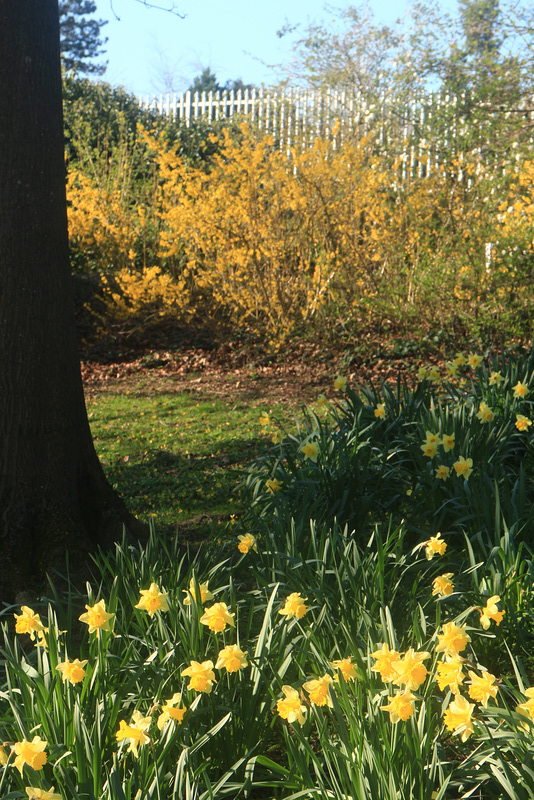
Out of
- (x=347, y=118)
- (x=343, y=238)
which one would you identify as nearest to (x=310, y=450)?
(x=343, y=238)

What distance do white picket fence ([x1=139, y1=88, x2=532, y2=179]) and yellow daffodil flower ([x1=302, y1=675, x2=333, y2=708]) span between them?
7.36 meters

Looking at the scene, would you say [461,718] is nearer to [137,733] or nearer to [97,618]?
[137,733]

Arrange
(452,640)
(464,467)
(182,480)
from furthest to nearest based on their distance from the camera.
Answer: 1. (182,480)
2. (464,467)
3. (452,640)

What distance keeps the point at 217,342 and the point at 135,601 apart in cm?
669

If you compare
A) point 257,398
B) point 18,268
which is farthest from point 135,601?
point 257,398

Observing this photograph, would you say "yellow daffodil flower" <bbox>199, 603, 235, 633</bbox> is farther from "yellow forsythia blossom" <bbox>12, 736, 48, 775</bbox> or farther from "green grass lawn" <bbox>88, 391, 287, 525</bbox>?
"green grass lawn" <bbox>88, 391, 287, 525</bbox>

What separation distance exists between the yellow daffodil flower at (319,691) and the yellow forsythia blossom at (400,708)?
16 centimetres

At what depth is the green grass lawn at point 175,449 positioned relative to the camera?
4262 mm

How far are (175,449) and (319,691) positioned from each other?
386 centimetres

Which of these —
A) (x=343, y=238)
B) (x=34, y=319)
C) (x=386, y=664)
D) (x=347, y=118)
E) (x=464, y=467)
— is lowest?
(x=386, y=664)

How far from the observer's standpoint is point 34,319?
294 cm

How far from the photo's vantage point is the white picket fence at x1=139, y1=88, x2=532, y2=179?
8.49 m

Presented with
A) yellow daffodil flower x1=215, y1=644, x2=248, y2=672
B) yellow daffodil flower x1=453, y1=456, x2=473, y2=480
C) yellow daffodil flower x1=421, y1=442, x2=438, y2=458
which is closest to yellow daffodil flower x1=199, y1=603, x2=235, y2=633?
yellow daffodil flower x1=215, y1=644, x2=248, y2=672

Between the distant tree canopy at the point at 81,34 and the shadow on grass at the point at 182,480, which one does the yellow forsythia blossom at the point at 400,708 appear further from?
the distant tree canopy at the point at 81,34
